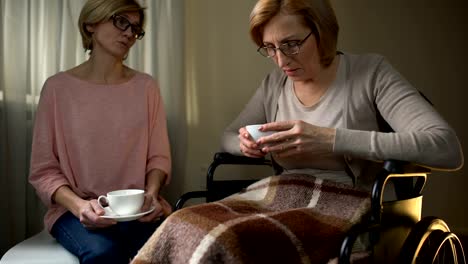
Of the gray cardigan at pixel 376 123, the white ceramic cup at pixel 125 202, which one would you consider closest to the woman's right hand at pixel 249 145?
the gray cardigan at pixel 376 123

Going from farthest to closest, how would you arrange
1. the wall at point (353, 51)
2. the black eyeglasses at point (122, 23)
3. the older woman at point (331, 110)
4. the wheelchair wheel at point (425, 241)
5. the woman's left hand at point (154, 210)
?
the wall at point (353, 51)
the black eyeglasses at point (122, 23)
the woman's left hand at point (154, 210)
the older woman at point (331, 110)
the wheelchair wheel at point (425, 241)

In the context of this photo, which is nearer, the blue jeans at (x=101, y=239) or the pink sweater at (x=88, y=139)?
the blue jeans at (x=101, y=239)

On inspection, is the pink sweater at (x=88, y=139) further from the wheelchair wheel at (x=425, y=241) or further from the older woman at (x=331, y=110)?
the wheelchair wheel at (x=425, y=241)

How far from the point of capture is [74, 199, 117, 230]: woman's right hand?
3.86 ft

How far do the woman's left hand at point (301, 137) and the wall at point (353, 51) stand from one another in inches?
35.4

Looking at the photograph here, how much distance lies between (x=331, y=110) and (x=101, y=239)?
0.79 m

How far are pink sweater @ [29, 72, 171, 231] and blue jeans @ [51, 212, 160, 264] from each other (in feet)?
0.30

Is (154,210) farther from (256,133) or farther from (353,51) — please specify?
(353,51)

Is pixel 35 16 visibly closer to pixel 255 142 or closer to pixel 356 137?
pixel 255 142

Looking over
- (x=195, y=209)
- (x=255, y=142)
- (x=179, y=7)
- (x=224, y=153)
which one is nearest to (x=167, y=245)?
(x=195, y=209)

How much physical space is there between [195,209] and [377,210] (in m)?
0.43

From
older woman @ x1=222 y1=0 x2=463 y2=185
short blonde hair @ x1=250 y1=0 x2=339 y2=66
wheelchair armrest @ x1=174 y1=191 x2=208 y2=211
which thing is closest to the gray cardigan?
older woman @ x1=222 y1=0 x2=463 y2=185

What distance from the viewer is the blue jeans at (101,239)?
1.15 meters

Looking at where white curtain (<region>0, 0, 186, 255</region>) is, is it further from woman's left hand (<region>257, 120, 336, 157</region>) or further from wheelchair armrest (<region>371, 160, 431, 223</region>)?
wheelchair armrest (<region>371, 160, 431, 223</region>)
